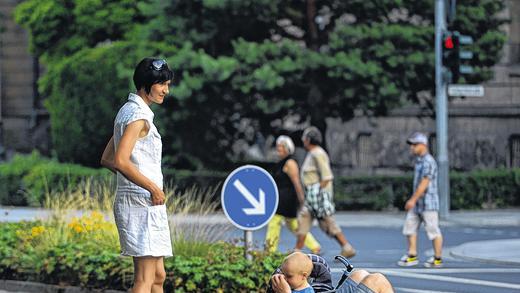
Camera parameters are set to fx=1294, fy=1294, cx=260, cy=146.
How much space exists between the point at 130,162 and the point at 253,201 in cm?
384

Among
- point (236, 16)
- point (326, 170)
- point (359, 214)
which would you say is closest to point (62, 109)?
point (236, 16)

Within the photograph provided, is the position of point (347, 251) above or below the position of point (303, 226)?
below

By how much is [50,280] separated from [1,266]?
963 millimetres

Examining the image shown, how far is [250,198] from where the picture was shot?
39.2 ft

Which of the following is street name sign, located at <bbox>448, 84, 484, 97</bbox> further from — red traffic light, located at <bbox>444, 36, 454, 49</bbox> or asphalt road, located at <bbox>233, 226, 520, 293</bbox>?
asphalt road, located at <bbox>233, 226, 520, 293</bbox>

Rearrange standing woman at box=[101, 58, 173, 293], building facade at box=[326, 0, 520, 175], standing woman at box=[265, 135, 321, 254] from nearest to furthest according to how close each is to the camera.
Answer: standing woman at box=[101, 58, 173, 293] < standing woman at box=[265, 135, 321, 254] < building facade at box=[326, 0, 520, 175]

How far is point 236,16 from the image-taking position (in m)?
28.5

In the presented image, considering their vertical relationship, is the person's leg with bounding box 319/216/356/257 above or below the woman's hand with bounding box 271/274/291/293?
below

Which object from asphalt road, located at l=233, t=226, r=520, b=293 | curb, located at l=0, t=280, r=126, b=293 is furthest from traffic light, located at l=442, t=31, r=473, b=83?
curb, located at l=0, t=280, r=126, b=293

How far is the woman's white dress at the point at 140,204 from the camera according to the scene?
8.31m

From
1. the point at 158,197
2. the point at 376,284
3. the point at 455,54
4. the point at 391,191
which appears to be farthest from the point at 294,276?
the point at 391,191

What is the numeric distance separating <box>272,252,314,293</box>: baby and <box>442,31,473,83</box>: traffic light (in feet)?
60.1

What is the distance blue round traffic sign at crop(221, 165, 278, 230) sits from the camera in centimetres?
1183

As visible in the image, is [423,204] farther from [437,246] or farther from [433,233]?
[437,246]
